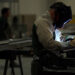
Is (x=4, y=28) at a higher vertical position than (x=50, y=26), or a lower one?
lower

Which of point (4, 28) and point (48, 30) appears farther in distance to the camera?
point (4, 28)

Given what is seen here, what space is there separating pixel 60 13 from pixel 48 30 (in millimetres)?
Answer: 195

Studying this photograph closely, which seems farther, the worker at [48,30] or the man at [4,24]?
the man at [4,24]

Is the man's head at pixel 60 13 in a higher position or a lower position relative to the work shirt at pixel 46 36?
higher

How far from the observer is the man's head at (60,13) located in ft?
8.26

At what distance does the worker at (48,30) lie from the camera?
2469 millimetres

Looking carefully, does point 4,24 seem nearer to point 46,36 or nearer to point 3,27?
point 3,27

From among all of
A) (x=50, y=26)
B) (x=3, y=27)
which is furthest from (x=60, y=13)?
(x=3, y=27)

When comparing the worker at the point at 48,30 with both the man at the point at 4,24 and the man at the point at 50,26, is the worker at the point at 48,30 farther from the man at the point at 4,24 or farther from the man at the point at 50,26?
the man at the point at 4,24

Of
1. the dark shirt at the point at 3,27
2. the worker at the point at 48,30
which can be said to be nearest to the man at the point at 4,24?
the dark shirt at the point at 3,27

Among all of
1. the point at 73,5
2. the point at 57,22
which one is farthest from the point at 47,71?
the point at 73,5

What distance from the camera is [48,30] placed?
2.51m

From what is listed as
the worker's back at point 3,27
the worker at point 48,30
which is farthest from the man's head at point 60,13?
the worker's back at point 3,27

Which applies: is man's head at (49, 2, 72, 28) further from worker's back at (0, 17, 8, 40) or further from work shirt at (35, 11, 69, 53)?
worker's back at (0, 17, 8, 40)
